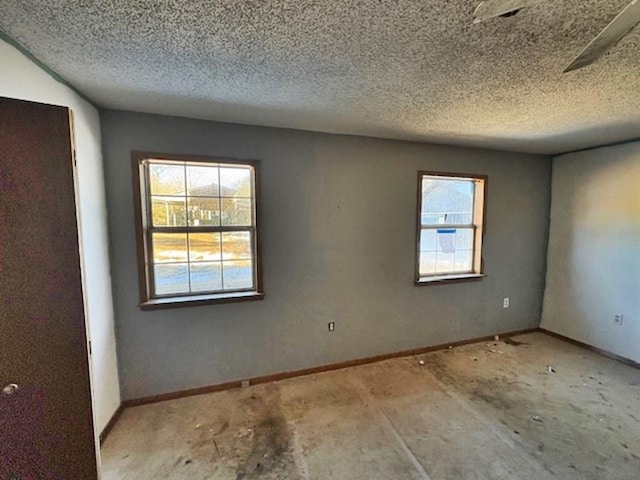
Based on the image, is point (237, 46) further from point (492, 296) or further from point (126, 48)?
point (492, 296)

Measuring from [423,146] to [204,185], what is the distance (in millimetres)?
2285

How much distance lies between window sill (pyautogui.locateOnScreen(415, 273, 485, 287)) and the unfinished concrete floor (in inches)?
35.1

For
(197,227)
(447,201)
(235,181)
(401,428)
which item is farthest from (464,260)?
(197,227)

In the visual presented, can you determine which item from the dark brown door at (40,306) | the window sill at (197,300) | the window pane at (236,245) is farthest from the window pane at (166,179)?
the dark brown door at (40,306)

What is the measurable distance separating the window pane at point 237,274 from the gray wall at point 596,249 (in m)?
3.90

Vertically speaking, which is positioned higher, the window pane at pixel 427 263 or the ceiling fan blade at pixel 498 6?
the ceiling fan blade at pixel 498 6

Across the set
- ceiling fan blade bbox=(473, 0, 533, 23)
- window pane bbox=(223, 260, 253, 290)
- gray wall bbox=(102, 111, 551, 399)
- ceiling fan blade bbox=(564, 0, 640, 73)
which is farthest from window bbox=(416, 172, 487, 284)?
ceiling fan blade bbox=(473, 0, 533, 23)

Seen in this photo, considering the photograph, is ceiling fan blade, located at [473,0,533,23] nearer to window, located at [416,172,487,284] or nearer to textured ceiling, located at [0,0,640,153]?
textured ceiling, located at [0,0,640,153]

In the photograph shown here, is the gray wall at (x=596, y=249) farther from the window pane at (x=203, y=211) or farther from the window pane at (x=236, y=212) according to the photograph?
the window pane at (x=203, y=211)

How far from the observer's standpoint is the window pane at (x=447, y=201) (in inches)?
130

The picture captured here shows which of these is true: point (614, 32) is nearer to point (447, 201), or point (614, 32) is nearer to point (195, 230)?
point (447, 201)

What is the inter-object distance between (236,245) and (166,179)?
79 cm

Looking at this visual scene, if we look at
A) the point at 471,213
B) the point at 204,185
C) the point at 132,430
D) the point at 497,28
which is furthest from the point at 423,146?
the point at 132,430

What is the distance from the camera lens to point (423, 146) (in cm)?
315
